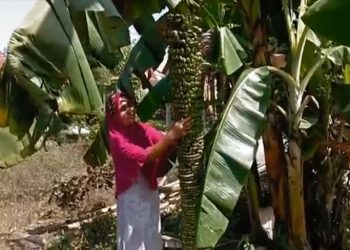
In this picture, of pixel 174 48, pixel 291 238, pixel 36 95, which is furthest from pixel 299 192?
pixel 36 95

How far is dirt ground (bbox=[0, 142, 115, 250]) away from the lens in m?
7.23

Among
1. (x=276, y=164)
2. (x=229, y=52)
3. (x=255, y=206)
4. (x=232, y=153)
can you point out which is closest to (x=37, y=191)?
(x=255, y=206)

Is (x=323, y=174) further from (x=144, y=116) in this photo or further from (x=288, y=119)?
(x=144, y=116)

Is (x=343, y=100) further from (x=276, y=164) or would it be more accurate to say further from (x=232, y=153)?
(x=232, y=153)

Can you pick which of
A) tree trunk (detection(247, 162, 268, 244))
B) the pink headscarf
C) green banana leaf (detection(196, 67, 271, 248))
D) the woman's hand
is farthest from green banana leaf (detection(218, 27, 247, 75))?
tree trunk (detection(247, 162, 268, 244))

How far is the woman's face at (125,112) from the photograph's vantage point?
3.97 metres

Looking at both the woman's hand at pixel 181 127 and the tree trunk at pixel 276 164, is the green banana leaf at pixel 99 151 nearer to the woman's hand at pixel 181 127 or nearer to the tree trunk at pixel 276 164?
the tree trunk at pixel 276 164

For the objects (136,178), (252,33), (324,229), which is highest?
(252,33)

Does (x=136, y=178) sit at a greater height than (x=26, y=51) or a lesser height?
lesser

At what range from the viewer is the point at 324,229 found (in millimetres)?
4941

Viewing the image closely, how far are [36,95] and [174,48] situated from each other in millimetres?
727

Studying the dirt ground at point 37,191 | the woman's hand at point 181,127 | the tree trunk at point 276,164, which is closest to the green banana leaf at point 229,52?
the tree trunk at point 276,164

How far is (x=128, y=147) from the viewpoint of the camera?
13.0 feet

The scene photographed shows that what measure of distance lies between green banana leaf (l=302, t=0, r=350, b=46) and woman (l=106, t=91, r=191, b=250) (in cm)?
98
